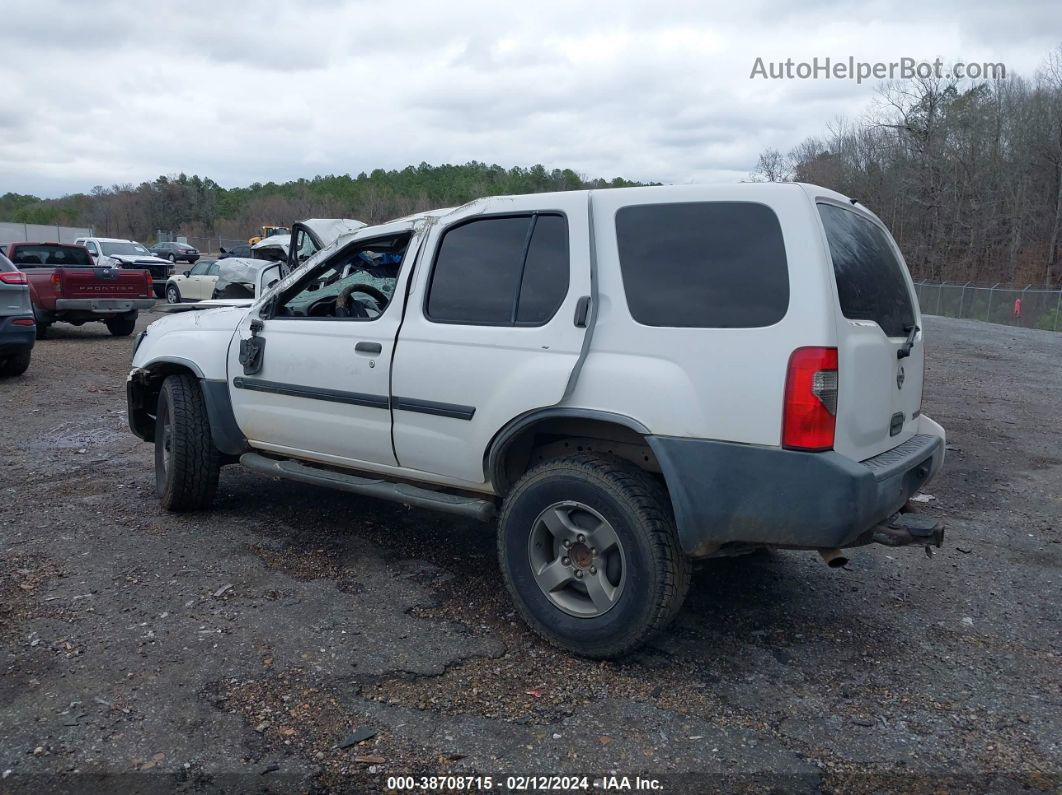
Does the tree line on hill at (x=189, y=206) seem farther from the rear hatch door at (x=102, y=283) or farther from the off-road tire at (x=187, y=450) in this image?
the off-road tire at (x=187, y=450)

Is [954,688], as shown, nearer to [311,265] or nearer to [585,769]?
[585,769]

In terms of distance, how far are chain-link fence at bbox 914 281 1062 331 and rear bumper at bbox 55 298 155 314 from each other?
24.7 m

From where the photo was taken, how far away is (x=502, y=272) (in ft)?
13.4

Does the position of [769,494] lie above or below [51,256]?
below

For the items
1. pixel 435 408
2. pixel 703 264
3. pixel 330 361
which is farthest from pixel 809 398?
pixel 330 361

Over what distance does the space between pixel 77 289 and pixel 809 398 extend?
14.9 metres

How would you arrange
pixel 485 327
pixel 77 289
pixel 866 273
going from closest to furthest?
pixel 866 273 < pixel 485 327 < pixel 77 289

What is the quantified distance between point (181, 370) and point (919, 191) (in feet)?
163

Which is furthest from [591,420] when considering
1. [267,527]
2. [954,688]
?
[267,527]

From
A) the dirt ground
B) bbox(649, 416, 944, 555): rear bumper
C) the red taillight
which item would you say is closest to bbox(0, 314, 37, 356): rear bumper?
the dirt ground

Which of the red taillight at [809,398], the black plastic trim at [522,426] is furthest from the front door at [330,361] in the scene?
the red taillight at [809,398]

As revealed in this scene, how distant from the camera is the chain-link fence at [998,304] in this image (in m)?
28.4

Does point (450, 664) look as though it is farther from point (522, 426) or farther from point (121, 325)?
point (121, 325)

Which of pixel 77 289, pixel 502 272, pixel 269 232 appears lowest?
pixel 77 289
